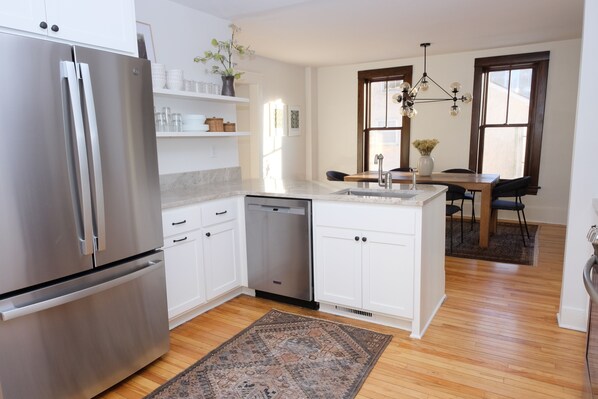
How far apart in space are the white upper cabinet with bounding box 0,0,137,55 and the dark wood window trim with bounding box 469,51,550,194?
5.20 meters

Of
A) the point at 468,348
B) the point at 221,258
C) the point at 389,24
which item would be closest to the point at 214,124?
the point at 221,258

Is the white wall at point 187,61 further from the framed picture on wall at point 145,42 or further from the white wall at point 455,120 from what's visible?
the white wall at point 455,120

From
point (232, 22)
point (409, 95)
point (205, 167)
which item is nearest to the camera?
point (205, 167)

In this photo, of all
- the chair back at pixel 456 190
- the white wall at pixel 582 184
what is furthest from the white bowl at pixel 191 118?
the chair back at pixel 456 190

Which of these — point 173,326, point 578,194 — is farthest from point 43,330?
point 578,194

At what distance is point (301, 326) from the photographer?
2.84 metres

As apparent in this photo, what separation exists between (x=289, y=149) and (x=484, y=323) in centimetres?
451

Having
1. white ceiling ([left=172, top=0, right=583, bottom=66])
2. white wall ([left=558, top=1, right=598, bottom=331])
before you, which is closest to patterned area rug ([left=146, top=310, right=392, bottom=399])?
white wall ([left=558, top=1, right=598, bottom=331])

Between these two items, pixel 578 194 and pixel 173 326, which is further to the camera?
pixel 173 326

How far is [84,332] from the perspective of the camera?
76.6 inches

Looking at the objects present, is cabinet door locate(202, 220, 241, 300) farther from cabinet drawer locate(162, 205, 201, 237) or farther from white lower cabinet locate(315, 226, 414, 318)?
white lower cabinet locate(315, 226, 414, 318)

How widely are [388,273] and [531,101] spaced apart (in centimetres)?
448

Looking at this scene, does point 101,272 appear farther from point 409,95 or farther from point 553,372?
point 409,95

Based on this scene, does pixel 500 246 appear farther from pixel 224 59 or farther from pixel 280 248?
pixel 224 59
